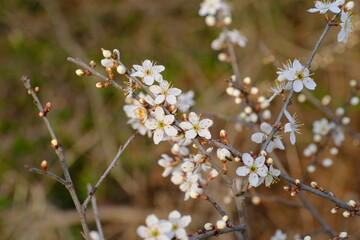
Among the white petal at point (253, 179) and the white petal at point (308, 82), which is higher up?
the white petal at point (308, 82)

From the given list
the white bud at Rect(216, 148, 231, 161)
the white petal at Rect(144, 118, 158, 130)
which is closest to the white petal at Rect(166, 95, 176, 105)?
the white petal at Rect(144, 118, 158, 130)

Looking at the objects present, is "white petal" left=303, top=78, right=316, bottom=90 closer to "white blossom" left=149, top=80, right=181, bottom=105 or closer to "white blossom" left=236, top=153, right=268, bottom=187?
"white blossom" left=236, top=153, right=268, bottom=187

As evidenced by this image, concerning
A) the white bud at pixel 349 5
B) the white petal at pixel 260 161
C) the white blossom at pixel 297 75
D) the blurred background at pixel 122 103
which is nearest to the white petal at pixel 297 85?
the white blossom at pixel 297 75

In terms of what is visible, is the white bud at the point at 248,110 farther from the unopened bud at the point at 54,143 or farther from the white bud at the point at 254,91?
the unopened bud at the point at 54,143

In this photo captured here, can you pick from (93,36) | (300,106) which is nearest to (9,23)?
(93,36)

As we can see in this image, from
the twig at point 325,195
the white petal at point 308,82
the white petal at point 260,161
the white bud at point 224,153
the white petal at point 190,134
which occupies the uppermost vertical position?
the white petal at point 308,82

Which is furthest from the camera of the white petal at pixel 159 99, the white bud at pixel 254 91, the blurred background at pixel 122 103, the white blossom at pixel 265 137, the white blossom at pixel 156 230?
the blurred background at pixel 122 103

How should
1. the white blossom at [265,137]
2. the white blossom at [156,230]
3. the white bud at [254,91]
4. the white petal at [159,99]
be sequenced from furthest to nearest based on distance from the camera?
the white bud at [254,91]
the white blossom at [265,137]
the white petal at [159,99]
the white blossom at [156,230]

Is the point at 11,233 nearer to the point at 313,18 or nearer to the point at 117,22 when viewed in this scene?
the point at 117,22
